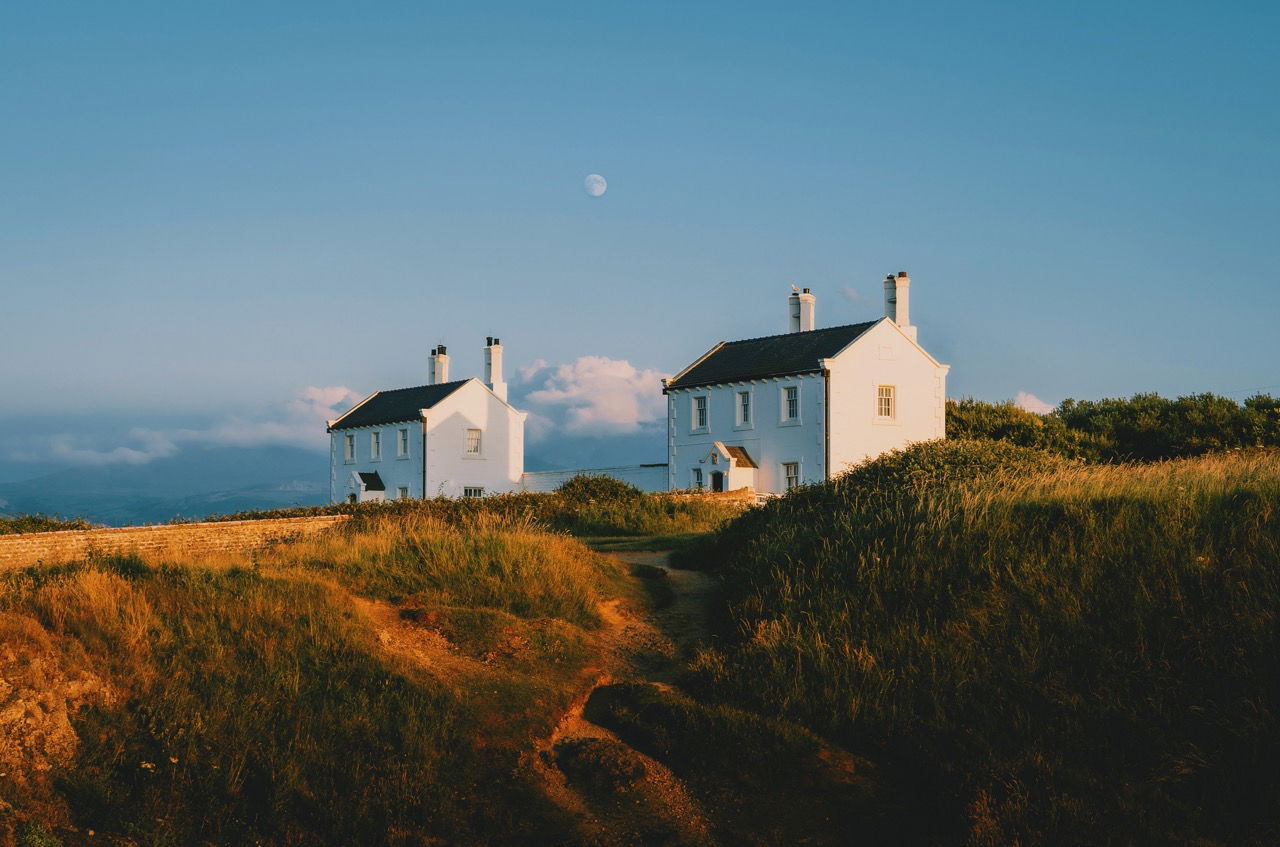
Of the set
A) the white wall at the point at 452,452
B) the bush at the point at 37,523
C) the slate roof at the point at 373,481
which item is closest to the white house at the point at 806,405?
the white wall at the point at 452,452

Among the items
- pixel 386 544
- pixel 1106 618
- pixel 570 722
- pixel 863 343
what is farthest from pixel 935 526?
pixel 863 343

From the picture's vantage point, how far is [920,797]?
10.3 m

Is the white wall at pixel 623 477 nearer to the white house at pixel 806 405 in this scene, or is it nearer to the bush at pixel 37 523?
the white house at pixel 806 405

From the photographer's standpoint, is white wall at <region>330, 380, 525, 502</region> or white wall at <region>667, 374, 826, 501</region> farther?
white wall at <region>330, 380, 525, 502</region>

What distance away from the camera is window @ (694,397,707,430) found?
4766cm

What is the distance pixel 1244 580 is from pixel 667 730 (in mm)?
6777

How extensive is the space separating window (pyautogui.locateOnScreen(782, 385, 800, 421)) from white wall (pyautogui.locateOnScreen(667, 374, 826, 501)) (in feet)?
0.50

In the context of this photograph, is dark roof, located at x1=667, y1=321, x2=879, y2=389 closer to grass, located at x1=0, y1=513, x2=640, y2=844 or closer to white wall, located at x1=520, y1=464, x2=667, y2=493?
white wall, located at x1=520, y1=464, x2=667, y2=493

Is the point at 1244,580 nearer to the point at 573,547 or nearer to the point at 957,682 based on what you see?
the point at 957,682

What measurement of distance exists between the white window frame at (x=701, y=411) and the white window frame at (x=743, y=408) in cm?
149

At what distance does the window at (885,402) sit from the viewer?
44344 millimetres

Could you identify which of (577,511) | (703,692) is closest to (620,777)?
(703,692)

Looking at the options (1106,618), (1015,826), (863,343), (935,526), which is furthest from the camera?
(863,343)

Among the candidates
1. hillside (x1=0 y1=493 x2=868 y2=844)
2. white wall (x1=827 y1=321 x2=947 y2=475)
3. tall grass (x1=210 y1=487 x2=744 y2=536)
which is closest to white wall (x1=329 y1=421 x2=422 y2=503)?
white wall (x1=827 y1=321 x2=947 y2=475)
